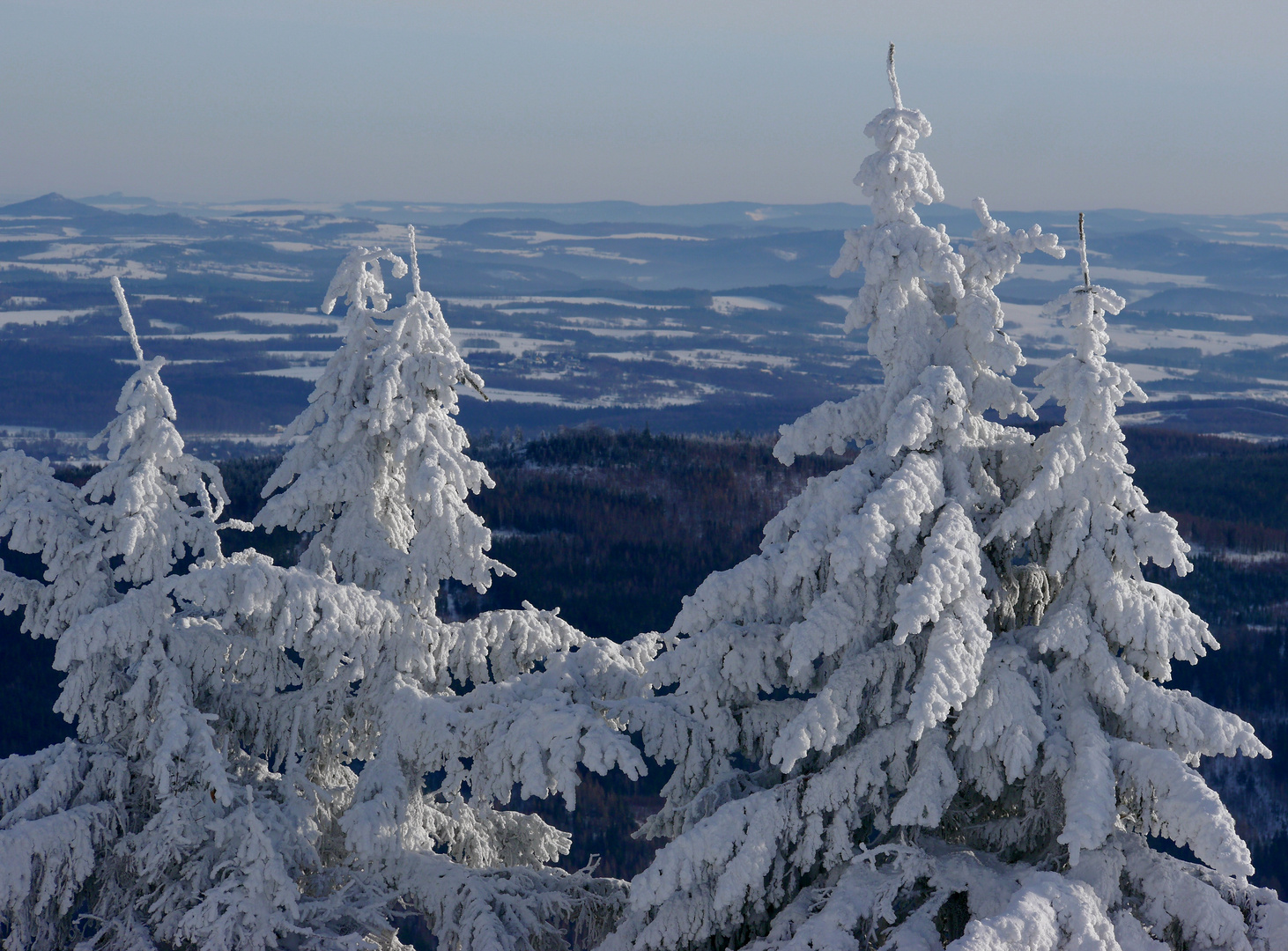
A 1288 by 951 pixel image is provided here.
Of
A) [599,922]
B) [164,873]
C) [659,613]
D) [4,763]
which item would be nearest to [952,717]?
[599,922]

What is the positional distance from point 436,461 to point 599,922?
6495mm

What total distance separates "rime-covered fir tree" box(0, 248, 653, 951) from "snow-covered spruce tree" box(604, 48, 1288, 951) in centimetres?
178

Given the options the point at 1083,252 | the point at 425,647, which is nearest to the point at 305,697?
the point at 425,647

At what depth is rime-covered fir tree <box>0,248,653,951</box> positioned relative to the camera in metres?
14.9

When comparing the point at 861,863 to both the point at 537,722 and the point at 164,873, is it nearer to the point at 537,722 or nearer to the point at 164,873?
the point at 537,722

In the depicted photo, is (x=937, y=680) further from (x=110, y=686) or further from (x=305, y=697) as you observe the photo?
(x=110, y=686)

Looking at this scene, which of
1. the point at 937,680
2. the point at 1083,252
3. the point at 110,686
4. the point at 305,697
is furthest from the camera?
the point at 305,697

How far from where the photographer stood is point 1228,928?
1139cm

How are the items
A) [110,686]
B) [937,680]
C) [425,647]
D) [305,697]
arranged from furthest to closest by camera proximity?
1. [305,697]
2. [425,647]
3. [110,686]
4. [937,680]

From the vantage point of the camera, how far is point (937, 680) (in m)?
11.9

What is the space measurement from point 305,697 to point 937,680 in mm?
9774

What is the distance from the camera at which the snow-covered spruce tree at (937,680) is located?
11953mm

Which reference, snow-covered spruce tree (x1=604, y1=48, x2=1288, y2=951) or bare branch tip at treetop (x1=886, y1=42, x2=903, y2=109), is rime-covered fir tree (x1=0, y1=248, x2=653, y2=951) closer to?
snow-covered spruce tree (x1=604, y1=48, x2=1288, y2=951)

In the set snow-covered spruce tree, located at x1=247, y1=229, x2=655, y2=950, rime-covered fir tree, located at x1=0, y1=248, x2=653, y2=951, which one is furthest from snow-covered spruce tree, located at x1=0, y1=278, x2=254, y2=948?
snow-covered spruce tree, located at x1=247, y1=229, x2=655, y2=950
